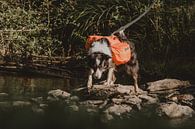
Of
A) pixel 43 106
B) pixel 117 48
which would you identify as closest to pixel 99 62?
pixel 117 48

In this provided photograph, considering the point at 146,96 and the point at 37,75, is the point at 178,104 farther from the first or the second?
the point at 37,75

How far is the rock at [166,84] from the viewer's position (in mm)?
13250

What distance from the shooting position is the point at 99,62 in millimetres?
11898

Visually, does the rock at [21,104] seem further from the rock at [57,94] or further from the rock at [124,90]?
the rock at [124,90]

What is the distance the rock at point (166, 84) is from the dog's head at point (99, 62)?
168cm

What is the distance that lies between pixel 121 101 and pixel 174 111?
1137 millimetres

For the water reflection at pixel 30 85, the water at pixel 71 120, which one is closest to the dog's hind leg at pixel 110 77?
the water at pixel 71 120

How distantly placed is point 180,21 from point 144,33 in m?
1.03

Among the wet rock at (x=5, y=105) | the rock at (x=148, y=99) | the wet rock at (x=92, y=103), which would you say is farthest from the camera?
the rock at (x=148, y=99)

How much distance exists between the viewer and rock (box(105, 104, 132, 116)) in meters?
11.4

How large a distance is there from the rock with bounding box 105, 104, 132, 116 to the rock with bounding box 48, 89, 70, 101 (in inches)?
59.4

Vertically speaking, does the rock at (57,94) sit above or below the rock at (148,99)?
above

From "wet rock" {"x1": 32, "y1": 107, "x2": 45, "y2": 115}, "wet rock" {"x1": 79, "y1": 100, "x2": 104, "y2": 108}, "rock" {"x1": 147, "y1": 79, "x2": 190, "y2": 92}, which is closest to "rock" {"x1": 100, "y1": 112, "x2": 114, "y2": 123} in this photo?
"wet rock" {"x1": 79, "y1": 100, "x2": 104, "y2": 108}

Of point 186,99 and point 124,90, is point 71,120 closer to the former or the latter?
point 124,90
